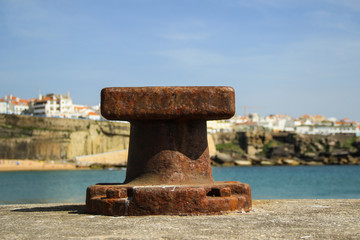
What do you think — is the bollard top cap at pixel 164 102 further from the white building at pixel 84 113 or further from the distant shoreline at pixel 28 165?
the white building at pixel 84 113

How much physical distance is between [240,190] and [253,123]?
408 ft

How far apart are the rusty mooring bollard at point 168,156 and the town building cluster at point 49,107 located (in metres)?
83.8

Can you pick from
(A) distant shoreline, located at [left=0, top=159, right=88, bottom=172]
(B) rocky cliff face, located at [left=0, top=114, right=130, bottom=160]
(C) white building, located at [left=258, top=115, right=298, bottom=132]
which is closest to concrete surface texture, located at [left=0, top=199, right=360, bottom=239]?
(A) distant shoreline, located at [left=0, top=159, right=88, bottom=172]

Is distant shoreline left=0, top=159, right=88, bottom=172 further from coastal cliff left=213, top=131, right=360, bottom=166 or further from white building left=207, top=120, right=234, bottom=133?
white building left=207, top=120, right=234, bottom=133

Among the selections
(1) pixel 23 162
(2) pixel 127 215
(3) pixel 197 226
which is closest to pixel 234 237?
(3) pixel 197 226

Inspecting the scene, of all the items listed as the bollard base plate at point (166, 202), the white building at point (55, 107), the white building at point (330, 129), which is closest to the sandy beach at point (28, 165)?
the white building at point (55, 107)

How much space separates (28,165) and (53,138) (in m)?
4.69

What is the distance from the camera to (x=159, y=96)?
5645 mm

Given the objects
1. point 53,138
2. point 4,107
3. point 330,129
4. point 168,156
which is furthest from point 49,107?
point 168,156

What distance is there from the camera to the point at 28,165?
6225 cm

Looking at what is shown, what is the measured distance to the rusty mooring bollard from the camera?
5.25 meters

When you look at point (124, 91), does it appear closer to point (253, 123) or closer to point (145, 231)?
point (145, 231)

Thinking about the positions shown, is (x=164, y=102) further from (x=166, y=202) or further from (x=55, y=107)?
(x=55, y=107)

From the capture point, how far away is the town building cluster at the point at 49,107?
91312mm
